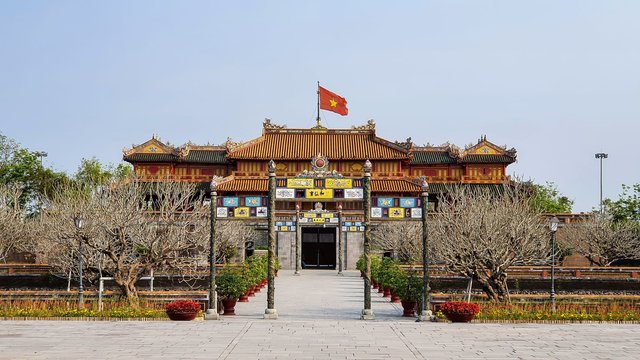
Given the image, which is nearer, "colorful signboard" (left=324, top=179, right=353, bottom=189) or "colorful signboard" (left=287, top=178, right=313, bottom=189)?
"colorful signboard" (left=324, top=179, right=353, bottom=189)

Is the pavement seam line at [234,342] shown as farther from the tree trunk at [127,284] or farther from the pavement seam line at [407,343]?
the tree trunk at [127,284]

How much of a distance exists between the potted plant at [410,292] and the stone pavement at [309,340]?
4.34ft

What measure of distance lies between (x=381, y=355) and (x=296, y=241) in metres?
40.9

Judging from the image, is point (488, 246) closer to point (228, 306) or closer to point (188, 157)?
point (228, 306)

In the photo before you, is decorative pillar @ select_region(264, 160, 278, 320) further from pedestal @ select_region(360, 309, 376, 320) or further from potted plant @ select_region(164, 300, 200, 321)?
pedestal @ select_region(360, 309, 376, 320)

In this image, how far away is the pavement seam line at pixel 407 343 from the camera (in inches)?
629

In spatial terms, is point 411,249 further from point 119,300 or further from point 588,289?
point 119,300

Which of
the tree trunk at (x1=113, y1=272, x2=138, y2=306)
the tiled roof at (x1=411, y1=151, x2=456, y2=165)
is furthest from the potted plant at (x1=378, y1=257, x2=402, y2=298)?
the tiled roof at (x1=411, y1=151, x2=456, y2=165)

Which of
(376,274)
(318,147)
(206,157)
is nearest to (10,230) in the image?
(376,274)

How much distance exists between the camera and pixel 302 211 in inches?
2360

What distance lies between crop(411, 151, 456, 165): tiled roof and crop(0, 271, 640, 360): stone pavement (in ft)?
156

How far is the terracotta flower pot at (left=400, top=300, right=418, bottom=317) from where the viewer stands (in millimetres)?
25641

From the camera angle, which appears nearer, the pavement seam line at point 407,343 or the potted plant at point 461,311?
the pavement seam line at point 407,343

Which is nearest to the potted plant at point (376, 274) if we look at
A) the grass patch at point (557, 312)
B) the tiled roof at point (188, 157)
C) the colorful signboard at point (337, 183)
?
the colorful signboard at point (337, 183)
